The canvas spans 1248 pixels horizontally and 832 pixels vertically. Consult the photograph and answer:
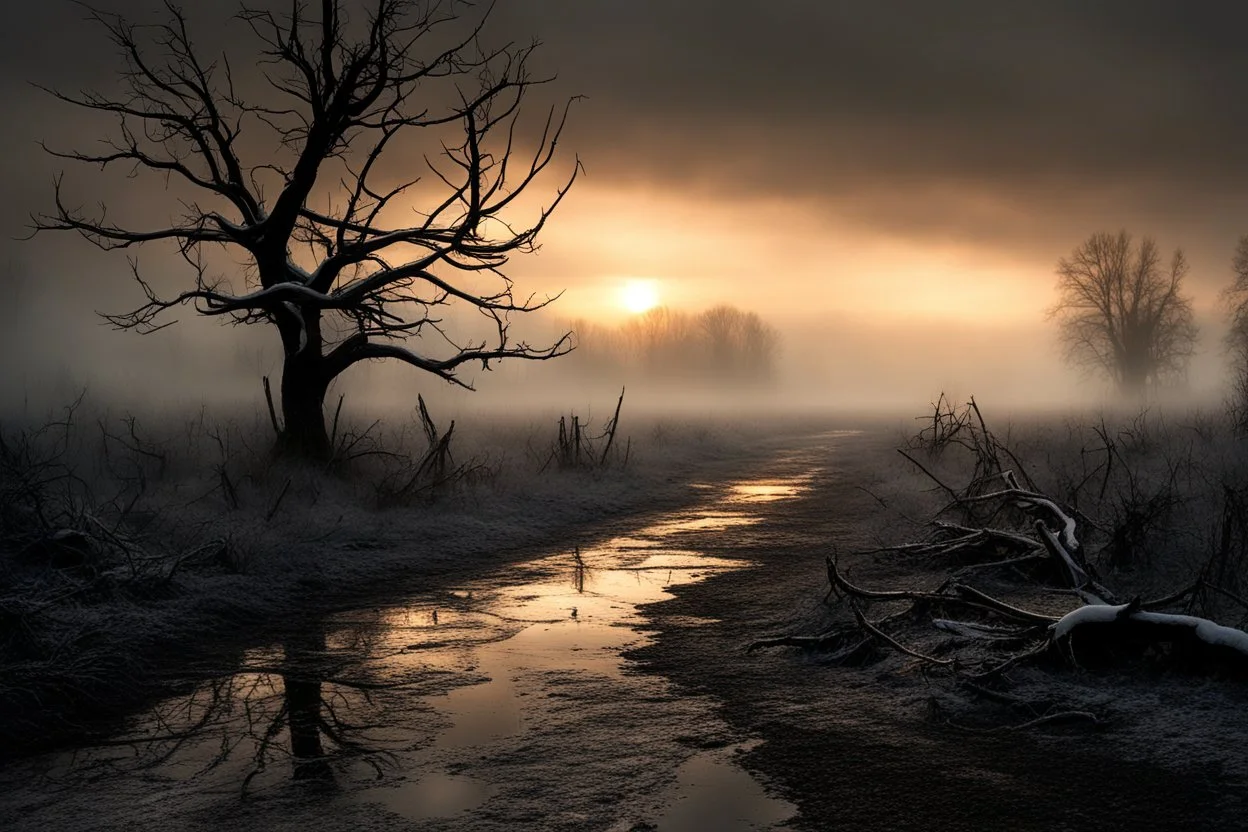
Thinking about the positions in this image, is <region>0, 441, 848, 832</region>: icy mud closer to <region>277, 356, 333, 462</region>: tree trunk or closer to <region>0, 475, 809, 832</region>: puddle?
<region>0, 475, 809, 832</region>: puddle

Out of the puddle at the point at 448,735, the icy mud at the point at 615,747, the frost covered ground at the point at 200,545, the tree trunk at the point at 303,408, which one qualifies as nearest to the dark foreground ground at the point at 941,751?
the icy mud at the point at 615,747

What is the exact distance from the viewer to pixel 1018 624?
693 cm

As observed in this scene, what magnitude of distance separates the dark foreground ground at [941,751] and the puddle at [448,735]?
1.09ft

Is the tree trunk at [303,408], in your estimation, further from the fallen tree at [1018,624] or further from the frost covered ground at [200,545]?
the fallen tree at [1018,624]

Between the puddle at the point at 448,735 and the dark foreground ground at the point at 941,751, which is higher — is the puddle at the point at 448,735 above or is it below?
above

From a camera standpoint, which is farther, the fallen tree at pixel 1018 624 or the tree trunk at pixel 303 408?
the tree trunk at pixel 303 408

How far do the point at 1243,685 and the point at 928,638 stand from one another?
2.11 m

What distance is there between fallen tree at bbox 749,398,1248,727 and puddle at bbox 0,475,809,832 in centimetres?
175

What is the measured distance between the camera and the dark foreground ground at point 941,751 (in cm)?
409

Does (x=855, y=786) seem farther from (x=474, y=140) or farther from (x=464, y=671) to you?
(x=474, y=140)

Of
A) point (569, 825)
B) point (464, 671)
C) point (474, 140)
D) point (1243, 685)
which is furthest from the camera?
point (474, 140)

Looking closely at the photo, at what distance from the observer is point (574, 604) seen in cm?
905

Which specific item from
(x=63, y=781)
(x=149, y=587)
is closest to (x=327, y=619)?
(x=149, y=587)

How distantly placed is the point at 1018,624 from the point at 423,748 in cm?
455
